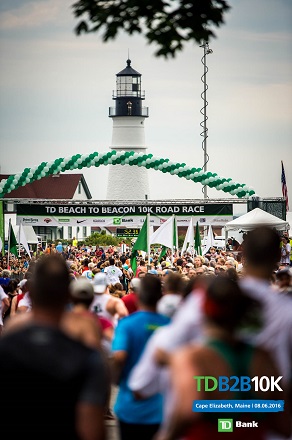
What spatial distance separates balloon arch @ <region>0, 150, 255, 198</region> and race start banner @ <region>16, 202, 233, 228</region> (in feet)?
5.10

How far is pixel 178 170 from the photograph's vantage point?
49.9m

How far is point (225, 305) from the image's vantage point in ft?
17.0

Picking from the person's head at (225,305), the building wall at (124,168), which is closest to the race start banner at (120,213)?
the building wall at (124,168)

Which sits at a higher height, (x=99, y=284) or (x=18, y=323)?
(x=99, y=284)

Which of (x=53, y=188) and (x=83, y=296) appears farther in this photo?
(x=53, y=188)

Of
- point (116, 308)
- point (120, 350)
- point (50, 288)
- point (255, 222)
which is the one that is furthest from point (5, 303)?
point (255, 222)

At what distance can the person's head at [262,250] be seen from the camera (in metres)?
6.23

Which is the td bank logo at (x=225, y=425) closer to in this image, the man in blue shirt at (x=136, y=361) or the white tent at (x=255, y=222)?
the man in blue shirt at (x=136, y=361)

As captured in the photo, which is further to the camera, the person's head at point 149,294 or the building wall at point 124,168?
the building wall at point 124,168

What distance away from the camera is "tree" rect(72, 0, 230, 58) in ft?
35.9

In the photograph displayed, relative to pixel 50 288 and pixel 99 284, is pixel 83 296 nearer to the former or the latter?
pixel 99 284

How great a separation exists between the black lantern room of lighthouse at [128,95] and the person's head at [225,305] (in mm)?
84037

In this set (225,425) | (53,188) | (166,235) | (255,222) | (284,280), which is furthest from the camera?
(53,188)

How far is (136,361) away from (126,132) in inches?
3213
